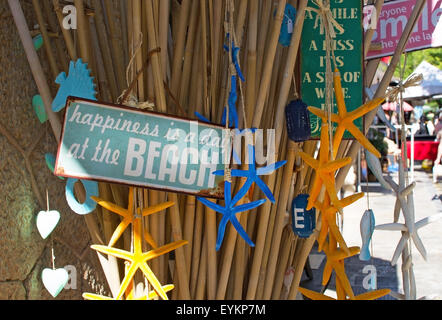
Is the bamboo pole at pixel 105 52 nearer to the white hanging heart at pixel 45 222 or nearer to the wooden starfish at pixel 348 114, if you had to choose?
the white hanging heart at pixel 45 222

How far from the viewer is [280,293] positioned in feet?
3.08

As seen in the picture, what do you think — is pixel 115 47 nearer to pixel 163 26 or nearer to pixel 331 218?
pixel 163 26

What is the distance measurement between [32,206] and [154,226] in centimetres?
A: 28

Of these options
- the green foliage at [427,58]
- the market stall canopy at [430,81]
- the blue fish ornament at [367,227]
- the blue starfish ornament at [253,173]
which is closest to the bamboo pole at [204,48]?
the blue starfish ornament at [253,173]

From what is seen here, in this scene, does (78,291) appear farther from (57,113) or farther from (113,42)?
(113,42)

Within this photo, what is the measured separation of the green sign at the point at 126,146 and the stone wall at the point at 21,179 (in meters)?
0.21

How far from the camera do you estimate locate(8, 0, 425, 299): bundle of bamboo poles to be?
81 centimetres

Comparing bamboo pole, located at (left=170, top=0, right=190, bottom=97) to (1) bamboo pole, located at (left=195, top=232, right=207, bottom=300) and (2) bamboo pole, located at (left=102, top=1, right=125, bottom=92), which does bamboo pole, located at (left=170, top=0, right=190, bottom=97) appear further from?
(1) bamboo pole, located at (left=195, top=232, right=207, bottom=300)

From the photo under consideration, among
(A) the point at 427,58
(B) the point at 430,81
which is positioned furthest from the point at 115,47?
(A) the point at 427,58

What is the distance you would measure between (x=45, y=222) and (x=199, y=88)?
0.37 meters

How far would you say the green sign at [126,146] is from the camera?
2.46 ft

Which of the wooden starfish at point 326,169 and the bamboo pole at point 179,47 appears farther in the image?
the bamboo pole at point 179,47

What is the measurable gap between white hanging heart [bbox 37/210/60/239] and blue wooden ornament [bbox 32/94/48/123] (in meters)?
0.18

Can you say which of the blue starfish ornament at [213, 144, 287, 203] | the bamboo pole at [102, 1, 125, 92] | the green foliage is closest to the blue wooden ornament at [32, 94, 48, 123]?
the bamboo pole at [102, 1, 125, 92]
